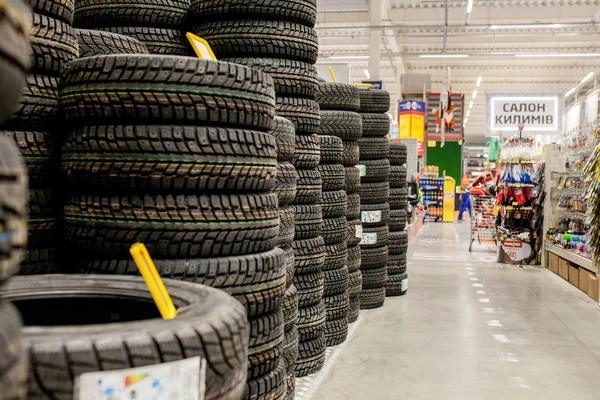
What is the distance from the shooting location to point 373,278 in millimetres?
6434

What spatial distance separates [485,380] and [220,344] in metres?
3.24

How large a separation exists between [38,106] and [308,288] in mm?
2200

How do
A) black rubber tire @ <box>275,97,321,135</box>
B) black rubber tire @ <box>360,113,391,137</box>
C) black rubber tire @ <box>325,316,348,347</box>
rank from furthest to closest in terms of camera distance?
1. black rubber tire @ <box>360,113,391,137</box>
2. black rubber tire @ <box>325,316,348,347</box>
3. black rubber tire @ <box>275,97,321,135</box>

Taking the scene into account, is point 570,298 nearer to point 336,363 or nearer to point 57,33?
point 336,363

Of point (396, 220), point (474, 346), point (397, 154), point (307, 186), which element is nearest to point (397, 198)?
point (396, 220)

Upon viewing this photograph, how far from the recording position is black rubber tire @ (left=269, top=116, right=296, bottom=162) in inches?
129

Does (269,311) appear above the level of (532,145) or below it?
below

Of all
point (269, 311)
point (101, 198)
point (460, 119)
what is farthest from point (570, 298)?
point (460, 119)

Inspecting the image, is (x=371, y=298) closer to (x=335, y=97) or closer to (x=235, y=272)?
(x=335, y=97)

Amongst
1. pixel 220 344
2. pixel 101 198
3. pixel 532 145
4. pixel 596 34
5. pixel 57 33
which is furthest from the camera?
pixel 596 34

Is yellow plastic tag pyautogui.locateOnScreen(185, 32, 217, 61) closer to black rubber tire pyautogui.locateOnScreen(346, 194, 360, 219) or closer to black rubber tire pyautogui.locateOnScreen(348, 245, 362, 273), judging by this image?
black rubber tire pyautogui.locateOnScreen(346, 194, 360, 219)

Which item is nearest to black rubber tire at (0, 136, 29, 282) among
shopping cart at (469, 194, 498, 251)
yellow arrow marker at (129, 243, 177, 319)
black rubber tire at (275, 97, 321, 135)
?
yellow arrow marker at (129, 243, 177, 319)

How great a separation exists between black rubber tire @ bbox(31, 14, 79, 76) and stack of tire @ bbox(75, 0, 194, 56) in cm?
103

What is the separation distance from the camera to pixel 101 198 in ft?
7.38
